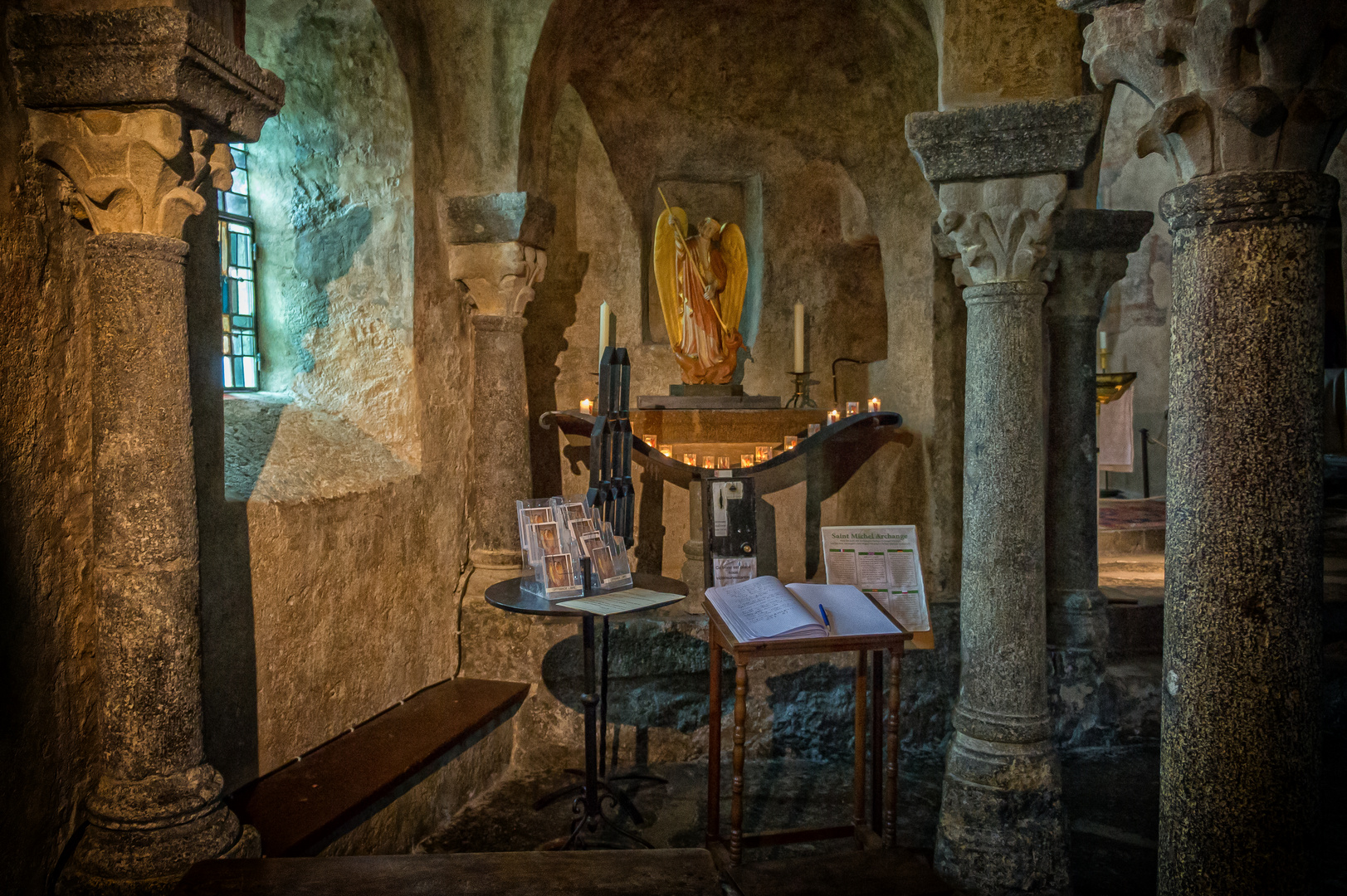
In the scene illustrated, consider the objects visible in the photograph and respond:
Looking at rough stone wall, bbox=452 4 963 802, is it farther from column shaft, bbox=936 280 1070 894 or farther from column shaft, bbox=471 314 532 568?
column shaft, bbox=936 280 1070 894

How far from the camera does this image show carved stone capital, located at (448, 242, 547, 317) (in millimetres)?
4453

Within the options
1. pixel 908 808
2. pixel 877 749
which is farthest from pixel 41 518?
pixel 908 808

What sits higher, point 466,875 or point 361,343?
point 361,343

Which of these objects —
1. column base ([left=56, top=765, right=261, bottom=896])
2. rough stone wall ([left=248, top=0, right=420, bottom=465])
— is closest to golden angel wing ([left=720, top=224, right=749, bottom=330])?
rough stone wall ([left=248, top=0, right=420, bottom=465])

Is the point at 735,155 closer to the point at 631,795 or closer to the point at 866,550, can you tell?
the point at 866,550

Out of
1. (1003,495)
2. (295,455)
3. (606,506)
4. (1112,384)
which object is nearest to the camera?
(1003,495)

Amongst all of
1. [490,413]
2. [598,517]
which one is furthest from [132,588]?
[490,413]

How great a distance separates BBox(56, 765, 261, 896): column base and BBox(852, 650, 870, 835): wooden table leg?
6.51ft

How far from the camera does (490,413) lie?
461 cm

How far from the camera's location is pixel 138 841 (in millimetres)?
2428

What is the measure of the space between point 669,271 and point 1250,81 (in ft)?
11.5

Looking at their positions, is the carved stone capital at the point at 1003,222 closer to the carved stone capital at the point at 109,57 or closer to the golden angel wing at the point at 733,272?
the golden angel wing at the point at 733,272

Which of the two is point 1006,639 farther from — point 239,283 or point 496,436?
point 239,283

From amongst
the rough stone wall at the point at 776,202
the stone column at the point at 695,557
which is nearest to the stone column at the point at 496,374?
the rough stone wall at the point at 776,202
